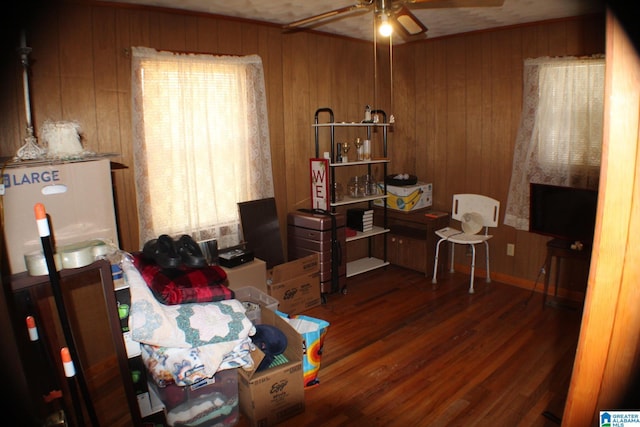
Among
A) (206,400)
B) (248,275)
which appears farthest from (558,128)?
(206,400)

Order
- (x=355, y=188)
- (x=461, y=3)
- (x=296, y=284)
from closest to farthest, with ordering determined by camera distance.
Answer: (x=461, y=3) → (x=296, y=284) → (x=355, y=188)

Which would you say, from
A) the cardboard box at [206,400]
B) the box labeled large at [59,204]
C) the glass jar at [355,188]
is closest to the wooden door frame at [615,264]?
the cardboard box at [206,400]

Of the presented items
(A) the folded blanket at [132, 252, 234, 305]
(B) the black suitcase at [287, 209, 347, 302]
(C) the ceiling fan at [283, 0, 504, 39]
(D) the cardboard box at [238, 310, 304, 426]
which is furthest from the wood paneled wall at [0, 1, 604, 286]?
(D) the cardboard box at [238, 310, 304, 426]

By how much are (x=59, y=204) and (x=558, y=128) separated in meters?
3.84

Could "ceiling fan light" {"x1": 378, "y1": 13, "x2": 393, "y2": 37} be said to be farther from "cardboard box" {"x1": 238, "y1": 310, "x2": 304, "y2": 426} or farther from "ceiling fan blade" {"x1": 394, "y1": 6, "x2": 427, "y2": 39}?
"cardboard box" {"x1": 238, "y1": 310, "x2": 304, "y2": 426}

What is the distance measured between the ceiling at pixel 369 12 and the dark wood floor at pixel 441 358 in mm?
2352

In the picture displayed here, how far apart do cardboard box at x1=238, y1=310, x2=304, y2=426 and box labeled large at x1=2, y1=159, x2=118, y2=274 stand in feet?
3.29

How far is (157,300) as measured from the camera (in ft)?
6.32

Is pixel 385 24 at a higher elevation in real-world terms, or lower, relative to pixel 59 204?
higher

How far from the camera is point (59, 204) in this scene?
6.21 ft

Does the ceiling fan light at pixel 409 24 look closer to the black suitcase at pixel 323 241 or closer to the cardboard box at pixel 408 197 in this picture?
the black suitcase at pixel 323 241

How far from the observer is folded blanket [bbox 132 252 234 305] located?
197 centimetres

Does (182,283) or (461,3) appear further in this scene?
(461,3)

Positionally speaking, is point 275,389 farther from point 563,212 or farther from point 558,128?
point 558,128
